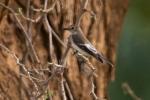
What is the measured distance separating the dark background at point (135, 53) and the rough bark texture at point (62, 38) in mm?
60

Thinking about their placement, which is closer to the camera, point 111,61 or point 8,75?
point 8,75

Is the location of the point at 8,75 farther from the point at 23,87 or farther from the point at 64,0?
the point at 64,0

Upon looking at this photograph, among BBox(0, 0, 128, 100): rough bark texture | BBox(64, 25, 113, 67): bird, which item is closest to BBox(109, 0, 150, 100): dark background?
BBox(0, 0, 128, 100): rough bark texture

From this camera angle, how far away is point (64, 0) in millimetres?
6109

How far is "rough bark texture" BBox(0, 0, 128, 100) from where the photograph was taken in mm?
5934

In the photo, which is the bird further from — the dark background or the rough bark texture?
the dark background

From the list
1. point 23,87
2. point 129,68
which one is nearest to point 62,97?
point 23,87

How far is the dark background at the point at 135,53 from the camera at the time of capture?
646cm

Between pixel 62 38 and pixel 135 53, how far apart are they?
71 cm

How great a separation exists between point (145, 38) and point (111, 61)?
32cm

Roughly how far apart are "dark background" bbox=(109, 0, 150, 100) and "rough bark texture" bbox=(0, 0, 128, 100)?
60 millimetres

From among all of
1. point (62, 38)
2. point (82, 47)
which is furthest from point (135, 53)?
point (82, 47)

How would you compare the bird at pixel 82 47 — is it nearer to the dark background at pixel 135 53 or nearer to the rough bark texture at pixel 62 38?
the rough bark texture at pixel 62 38

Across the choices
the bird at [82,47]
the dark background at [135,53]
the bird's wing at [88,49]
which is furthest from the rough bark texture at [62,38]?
the bird's wing at [88,49]
